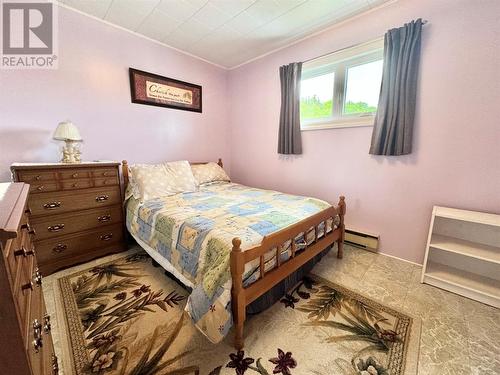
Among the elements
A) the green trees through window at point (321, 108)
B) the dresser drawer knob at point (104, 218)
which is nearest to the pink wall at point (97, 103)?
the dresser drawer knob at point (104, 218)

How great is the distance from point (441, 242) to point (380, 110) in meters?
1.33

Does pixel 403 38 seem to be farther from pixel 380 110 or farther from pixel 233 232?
pixel 233 232

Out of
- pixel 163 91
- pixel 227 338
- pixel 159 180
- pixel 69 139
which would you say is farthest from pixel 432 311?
pixel 163 91

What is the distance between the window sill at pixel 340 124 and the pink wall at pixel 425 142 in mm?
57

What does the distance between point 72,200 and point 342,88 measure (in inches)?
122

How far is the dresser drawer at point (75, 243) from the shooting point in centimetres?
201

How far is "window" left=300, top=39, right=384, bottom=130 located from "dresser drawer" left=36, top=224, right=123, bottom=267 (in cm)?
261

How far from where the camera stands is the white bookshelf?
5.61ft

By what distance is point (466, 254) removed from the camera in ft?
5.61

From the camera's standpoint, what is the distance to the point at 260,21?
244 centimetres

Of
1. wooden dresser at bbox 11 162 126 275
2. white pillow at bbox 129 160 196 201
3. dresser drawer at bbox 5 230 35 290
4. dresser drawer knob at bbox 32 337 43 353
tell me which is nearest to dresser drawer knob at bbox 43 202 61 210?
wooden dresser at bbox 11 162 126 275

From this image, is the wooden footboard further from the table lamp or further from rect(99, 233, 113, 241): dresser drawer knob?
the table lamp

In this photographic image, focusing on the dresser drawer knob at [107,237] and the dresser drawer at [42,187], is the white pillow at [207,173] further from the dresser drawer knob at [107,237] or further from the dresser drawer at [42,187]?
the dresser drawer at [42,187]

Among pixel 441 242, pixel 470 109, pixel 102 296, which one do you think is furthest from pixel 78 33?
pixel 441 242
